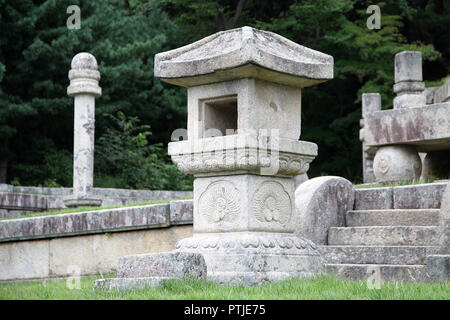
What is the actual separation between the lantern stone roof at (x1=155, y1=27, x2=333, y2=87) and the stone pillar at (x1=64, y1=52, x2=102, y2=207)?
17.2 feet

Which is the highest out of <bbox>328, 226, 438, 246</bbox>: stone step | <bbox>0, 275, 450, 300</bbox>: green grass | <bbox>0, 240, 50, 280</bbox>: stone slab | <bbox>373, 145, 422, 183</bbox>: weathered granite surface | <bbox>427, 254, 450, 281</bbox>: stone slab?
<bbox>373, 145, 422, 183</bbox>: weathered granite surface

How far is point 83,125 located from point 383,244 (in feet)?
20.6

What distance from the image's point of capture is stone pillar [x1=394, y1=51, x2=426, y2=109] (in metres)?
11.0

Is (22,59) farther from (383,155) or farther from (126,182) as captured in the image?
(383,155)

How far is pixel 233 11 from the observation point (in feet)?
73.9

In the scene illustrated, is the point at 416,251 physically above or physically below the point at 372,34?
below

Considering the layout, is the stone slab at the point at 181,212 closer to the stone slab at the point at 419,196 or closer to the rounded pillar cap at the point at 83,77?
the stone slab at the point at 419,196

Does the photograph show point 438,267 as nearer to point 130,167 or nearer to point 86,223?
point 86,223

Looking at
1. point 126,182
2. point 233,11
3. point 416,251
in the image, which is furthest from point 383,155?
point 233,11

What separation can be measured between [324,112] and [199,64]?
57.8 feet

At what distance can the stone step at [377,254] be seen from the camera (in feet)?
20.5

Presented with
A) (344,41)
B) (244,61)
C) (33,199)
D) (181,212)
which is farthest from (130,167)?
(244,61)

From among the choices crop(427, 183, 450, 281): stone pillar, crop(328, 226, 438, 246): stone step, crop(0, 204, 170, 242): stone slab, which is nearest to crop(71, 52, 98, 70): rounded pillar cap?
crop(0, 204, 170, 242): stone slab

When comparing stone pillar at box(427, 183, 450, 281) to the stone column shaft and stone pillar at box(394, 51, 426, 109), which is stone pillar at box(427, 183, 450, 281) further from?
the stone column shaft
